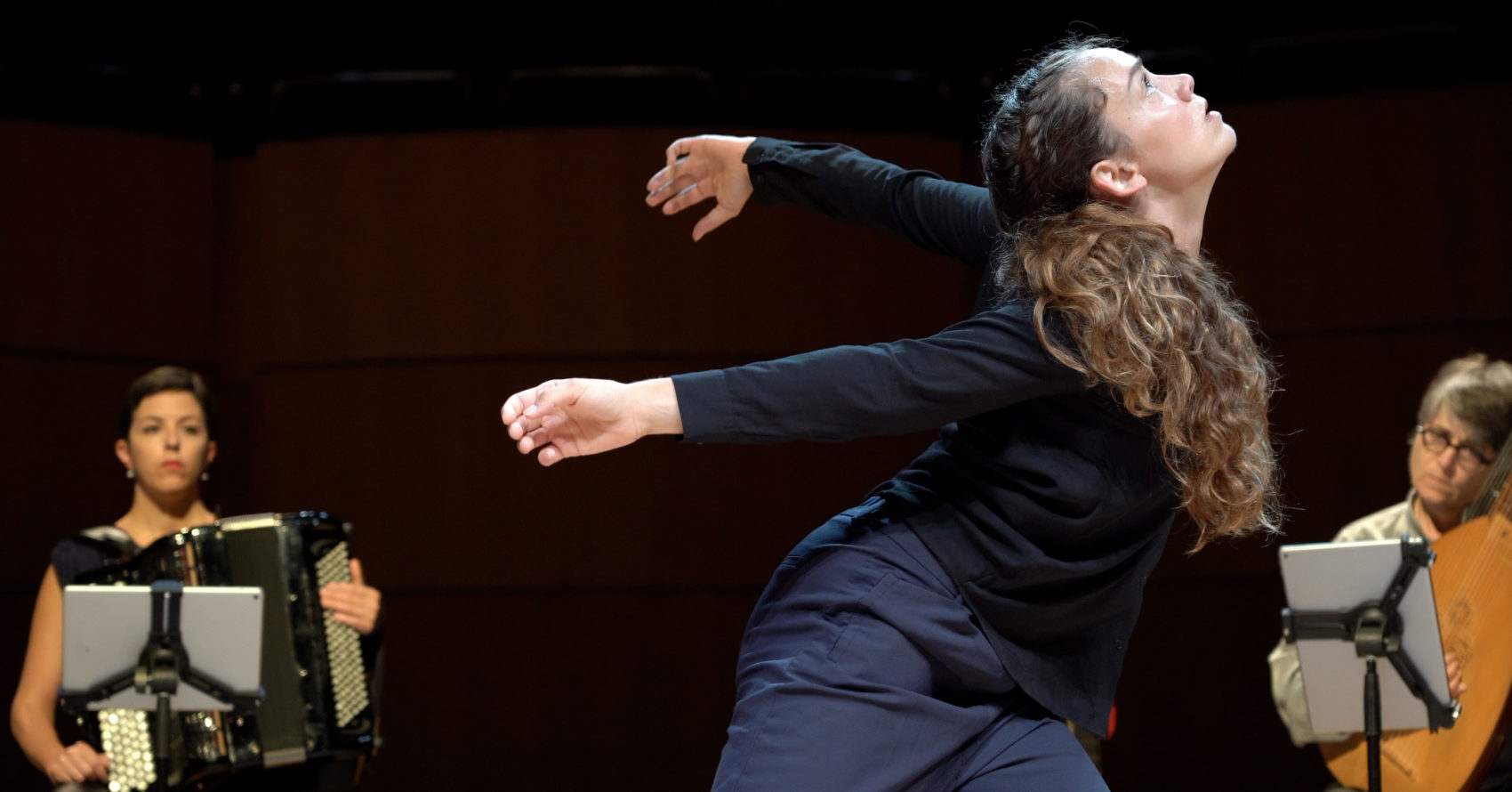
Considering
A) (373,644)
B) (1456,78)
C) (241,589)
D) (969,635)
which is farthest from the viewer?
(1456,78)

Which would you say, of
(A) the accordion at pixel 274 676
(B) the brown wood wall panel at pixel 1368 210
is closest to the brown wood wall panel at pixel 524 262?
(B) the brown wood wall panel at pixel 1368 210

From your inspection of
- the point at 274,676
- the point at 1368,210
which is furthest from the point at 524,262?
the point at 1368,210

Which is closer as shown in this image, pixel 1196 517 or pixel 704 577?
pixel 1196 517

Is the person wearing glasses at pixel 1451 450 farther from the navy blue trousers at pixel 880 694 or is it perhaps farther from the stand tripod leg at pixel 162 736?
the stand tripod leg at pixel 162 736

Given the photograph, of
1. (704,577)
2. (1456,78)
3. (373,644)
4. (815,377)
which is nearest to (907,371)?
(815,377)

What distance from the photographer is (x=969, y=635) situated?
4.94 feet

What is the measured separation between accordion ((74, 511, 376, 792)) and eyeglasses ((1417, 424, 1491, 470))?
8.20ft

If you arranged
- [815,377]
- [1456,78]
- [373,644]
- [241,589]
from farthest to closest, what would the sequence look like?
[1456,78]
[373,644]
[241,589]
[815,377]

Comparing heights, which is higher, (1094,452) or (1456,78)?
(1456,78)

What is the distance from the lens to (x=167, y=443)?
3.41 m

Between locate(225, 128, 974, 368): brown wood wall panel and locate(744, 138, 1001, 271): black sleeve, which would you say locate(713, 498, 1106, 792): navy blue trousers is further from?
locate(225, 128, 974, 368): brown wood wall panel

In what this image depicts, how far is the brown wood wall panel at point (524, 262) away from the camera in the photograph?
14.3ft

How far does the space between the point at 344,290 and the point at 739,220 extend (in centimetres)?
127

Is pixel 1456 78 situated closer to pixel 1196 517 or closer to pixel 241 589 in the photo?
pixel 1196 517
